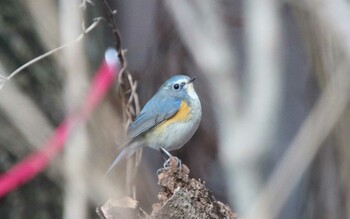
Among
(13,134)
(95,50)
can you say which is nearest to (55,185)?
(13,134)

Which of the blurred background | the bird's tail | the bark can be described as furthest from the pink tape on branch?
the bark

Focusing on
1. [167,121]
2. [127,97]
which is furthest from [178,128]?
[127,97]

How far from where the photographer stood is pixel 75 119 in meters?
2.04

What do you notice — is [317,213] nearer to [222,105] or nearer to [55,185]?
[55,185]

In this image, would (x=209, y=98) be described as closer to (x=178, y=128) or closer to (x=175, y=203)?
(x=178, y=128)

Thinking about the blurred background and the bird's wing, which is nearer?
the bird's wing

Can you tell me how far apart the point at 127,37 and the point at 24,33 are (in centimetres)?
32

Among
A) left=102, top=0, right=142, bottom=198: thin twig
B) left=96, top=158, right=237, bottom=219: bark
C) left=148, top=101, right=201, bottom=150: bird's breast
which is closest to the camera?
left=96, top=158, right=237, bottom=219: bark

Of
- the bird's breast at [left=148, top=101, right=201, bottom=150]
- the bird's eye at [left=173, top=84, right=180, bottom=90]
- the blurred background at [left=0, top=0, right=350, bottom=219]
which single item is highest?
the bird's eye at [left=173, top=84, right=180, bottom=90]

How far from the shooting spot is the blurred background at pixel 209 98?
1934 millimetres

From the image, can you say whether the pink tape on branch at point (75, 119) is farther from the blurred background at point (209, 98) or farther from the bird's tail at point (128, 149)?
the bird's tail at point (128, 149)

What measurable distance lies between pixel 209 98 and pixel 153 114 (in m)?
0.85

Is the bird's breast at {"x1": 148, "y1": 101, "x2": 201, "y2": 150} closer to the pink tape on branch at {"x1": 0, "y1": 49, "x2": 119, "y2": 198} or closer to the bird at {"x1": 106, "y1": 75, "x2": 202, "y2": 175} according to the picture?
the bird at {"x1": 106, "y1": 75, "x2": 202, "y2": 175}

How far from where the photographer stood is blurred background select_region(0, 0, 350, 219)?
193 centimetres
